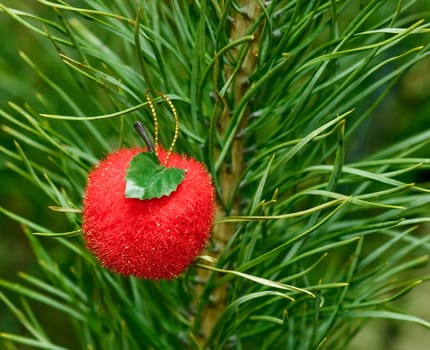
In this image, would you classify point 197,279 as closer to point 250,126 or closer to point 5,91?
point 250,126

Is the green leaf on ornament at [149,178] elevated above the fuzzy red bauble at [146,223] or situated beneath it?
elevated above

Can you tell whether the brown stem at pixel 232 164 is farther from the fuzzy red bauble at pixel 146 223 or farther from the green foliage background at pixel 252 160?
the fuzzy red bauble at pixel 146 223

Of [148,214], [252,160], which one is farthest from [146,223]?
[252,160]

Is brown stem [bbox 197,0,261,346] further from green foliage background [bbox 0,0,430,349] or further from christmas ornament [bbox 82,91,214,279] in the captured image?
christmas ornament [bbox 82,91,214,279]

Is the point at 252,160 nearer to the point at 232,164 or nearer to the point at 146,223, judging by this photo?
the point at 232,164

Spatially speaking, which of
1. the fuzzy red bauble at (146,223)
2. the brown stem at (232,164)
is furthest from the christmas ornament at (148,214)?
the brown stem at (232,164)

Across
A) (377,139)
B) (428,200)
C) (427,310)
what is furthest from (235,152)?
(427,310)
